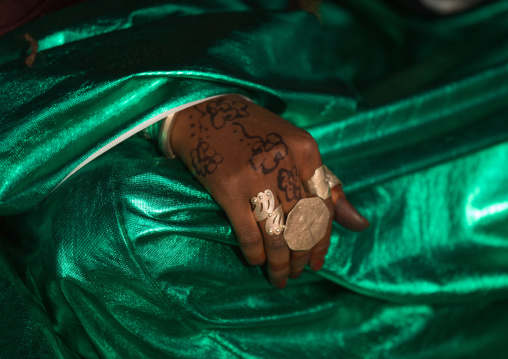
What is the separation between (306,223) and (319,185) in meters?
0.07

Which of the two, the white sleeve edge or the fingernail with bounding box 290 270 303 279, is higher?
the white sleeve edge

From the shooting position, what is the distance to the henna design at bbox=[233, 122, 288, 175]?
71cm

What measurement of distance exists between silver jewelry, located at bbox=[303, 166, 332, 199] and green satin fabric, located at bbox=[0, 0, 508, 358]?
0.44 feet

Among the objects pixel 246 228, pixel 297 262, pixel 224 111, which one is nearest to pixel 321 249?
pixel 297 262

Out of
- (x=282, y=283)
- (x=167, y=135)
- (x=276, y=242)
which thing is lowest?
(x=282, y=283)

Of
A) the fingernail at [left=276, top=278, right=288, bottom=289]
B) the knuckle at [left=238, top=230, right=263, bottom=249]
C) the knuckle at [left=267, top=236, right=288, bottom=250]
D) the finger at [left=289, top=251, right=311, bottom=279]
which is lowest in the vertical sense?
the fingernail at [left=276, top=278, right=288, bottom=289]

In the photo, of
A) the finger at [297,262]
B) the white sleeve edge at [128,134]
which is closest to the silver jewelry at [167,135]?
the white sleeve edge at [128,134]

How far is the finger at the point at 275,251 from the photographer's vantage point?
70cm

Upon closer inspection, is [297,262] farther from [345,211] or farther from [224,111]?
[224,111]

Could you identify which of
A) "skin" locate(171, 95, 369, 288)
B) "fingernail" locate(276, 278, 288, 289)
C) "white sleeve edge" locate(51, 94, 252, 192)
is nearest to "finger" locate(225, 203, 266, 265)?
"skin" locate(171, 95, 369, 288)

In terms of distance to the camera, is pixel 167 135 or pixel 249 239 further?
pixel 167 135

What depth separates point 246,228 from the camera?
701mm

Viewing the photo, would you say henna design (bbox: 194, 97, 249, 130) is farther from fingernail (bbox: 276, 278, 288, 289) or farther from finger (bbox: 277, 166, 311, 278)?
fingernail (bbox: 276, 278, 288, 289)

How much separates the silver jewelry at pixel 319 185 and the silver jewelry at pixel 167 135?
0.25 metres
